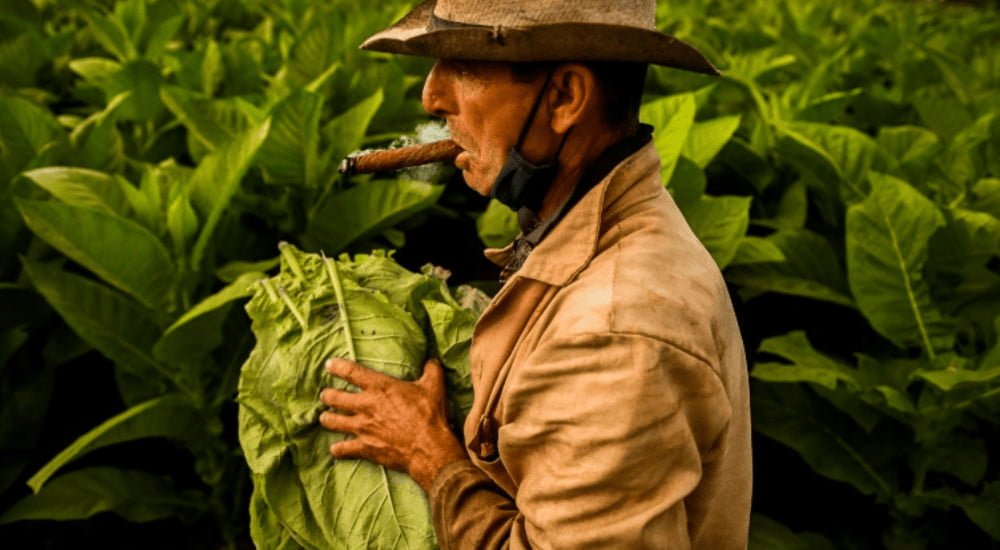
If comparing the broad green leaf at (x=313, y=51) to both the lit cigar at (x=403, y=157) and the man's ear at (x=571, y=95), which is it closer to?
the lit cigar at (x=403, y=157)

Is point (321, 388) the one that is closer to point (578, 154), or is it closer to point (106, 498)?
point (578, 154)

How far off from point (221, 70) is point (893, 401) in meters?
3.14

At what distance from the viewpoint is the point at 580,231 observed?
5.60 ft

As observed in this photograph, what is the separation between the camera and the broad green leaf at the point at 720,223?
295 centimetres

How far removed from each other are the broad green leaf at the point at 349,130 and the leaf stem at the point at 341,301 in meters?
1.23

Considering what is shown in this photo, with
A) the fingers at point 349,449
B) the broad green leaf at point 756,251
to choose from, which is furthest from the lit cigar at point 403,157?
the broad green leaf at point 756,251

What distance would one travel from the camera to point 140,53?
4973mm

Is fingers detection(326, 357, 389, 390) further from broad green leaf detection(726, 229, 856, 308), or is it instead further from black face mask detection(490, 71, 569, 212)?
broad green leaf detection(726, 229, 856, 308)

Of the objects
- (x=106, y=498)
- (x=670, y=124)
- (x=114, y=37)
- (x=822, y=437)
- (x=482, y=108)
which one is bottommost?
(x=106, y=498)

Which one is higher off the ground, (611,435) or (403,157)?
(403,157)

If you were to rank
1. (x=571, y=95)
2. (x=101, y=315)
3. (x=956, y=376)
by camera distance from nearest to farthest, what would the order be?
1. (x=571, y=95)
2. (x=956, y=376)
3. (x=101, y=315)

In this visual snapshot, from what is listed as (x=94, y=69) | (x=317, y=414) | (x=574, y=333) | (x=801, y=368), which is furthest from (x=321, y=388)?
(x=94, y=69)

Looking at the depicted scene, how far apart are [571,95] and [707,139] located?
1.79 meters

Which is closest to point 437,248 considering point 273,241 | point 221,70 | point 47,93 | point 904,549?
point 273,241
